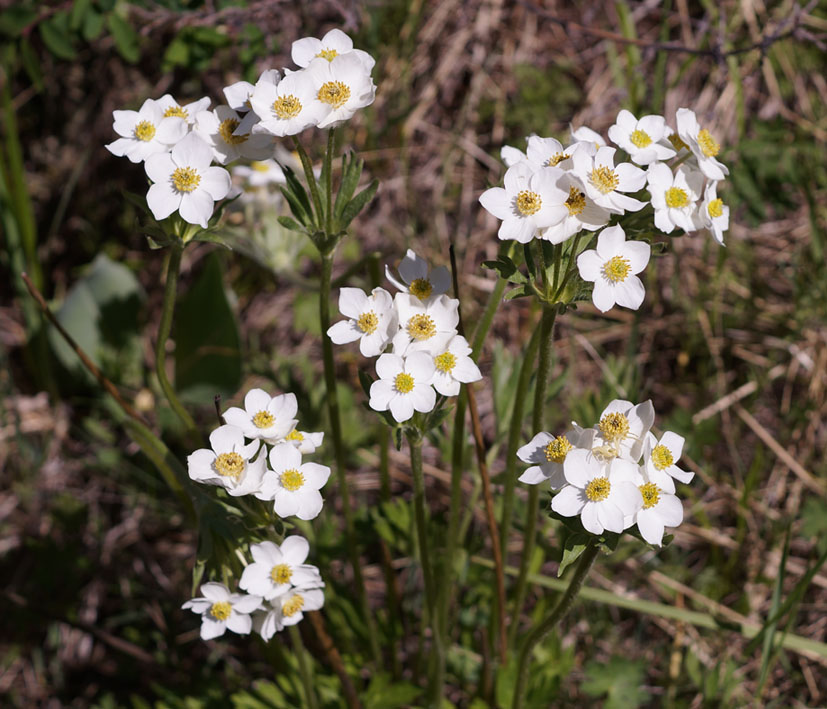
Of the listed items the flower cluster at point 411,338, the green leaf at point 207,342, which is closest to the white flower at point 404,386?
the flower cluster at point 411,338

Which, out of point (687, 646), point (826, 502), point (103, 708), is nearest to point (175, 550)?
point (103, 708)

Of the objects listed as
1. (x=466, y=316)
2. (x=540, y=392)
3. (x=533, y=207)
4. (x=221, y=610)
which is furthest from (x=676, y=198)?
(x=466, y=316)

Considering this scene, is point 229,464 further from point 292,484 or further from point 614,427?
point 614,427

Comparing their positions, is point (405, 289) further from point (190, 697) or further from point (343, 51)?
point (190, 697)

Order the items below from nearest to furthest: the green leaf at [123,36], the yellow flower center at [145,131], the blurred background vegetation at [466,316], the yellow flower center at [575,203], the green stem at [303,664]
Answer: the yellow flower center at [575,203] < the yellow flower center at [145,131] < the green stem at [303,664] < the blurred background vegetation at [466,316] < the green leaf at [123,36]

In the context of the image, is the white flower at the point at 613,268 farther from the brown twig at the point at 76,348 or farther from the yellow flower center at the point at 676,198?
the brown twig at the point at 76,348

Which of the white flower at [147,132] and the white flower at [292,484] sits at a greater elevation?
the white flower at [147,132]

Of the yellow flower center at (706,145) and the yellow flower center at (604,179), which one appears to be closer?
the yellow flower center at (604,179)
